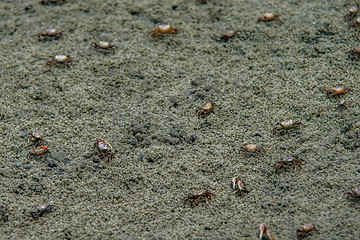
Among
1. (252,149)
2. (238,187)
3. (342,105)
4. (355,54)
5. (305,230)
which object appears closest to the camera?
(305,230)

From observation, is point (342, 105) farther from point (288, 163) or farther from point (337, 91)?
point (288, 163)

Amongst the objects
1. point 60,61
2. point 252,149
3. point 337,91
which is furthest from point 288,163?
point 60,61

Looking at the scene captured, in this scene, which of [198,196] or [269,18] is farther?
[269,18]

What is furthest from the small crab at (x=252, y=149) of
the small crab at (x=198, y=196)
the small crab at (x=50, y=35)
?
the small crab at (x=50, y=35)

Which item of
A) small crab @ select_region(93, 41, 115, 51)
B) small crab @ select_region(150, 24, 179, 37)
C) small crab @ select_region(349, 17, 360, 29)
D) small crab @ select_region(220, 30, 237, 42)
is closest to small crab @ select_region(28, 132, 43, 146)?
small crab @ select_region(93, 41, 115, 51)

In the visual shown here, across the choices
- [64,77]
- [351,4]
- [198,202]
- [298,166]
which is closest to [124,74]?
[64,77]
